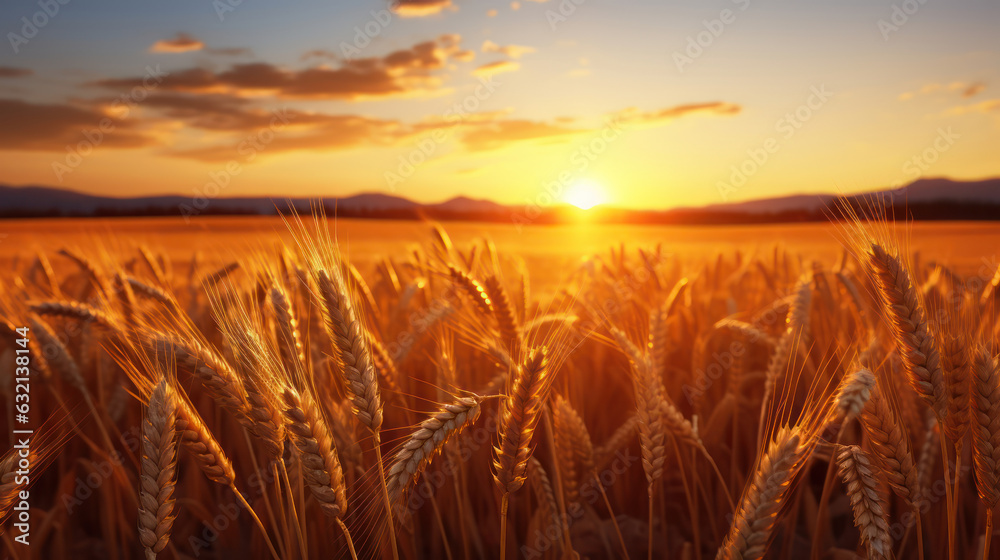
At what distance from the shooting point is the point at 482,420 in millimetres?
2781

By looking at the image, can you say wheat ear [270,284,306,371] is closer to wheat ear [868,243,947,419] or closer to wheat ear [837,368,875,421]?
wheat ear [837,368,875,421]

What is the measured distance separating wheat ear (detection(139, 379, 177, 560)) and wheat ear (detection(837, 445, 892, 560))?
1.50 m

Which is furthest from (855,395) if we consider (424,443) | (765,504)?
(424,443)

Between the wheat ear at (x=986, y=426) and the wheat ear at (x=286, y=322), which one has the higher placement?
the wheat ear at (x=286, y=322)

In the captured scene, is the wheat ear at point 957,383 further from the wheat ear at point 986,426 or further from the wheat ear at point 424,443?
the wheat ear at point 424,443

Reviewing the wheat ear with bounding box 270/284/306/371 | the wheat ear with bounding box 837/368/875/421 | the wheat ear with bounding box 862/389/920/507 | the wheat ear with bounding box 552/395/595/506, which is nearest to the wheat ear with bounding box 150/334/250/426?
the wheat ear with bounding box 270/284/306/371

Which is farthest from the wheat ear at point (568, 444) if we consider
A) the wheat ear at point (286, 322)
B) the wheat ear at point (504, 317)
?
the wheat ear at point (286, 322)

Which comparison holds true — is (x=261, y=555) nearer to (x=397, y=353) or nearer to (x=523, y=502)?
(x=397, y=353)

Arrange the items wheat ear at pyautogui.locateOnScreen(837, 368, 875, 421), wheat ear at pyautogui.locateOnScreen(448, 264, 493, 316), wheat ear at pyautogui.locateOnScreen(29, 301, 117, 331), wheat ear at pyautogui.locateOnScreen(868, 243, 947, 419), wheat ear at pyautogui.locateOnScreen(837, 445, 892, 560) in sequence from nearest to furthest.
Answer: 1. wheat ear at pyautogui.locateOnScreen(837, 368, 875, 421)
2. wheat ear at pyautogui.locateOnScreen(837, 445, 892, 560)
3. wheat ear at pyautogui.locateOnScreen(868, 243, 947, 419)
4. wheat ear at pyautogui.locateOnScreen(448, 264, 493, 316)
5. wheat ear at pyautogui.locateOnScreen(29, 301, 117, 331)

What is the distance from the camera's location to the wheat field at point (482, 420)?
4.06 ft

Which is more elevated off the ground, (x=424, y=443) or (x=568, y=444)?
(x=424, y=443)

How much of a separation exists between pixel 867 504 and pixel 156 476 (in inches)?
61.0

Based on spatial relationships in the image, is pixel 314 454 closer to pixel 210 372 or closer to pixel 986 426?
pixel 210 372

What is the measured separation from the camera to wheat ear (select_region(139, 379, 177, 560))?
1149 mm
